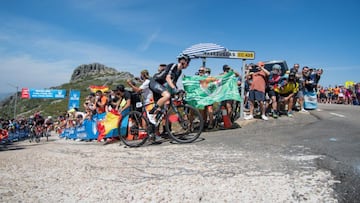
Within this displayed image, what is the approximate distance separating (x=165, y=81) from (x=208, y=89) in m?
2.15

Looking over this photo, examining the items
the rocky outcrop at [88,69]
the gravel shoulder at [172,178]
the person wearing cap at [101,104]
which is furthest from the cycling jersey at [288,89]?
the rocky outcrop at [88,69]

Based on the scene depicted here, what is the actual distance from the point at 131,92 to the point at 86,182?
167 inches

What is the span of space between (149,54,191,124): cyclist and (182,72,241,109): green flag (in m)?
1.59

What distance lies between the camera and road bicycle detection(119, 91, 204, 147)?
5.69m

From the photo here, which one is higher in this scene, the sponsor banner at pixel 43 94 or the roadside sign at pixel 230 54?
the roadside sign at pixel 230 54

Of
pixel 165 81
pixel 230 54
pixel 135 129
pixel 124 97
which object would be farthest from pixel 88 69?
pixel 165 81

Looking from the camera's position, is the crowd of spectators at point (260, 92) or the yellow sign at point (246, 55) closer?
the crowd of spectators at point (260, 92)

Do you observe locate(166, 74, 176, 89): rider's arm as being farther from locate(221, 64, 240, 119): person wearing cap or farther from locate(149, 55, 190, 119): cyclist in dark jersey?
locate(221, 64, 240, 119): person wearing cap

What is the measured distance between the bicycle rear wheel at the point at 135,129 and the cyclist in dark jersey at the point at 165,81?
38 centimetres

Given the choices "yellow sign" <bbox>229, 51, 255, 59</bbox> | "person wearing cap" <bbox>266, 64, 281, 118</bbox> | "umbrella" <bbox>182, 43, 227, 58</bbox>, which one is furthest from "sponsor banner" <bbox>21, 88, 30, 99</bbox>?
"person wearing cap" <bbox>266, 64, 281, 118</bbox>

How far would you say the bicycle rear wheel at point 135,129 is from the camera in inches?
231

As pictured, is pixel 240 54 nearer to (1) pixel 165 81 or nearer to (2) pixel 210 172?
(1) pixel 165 81

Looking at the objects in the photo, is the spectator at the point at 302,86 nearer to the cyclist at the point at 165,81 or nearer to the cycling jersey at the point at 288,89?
the cycling jersey at the point at 288,89

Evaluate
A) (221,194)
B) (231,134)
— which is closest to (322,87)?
(231,134)
